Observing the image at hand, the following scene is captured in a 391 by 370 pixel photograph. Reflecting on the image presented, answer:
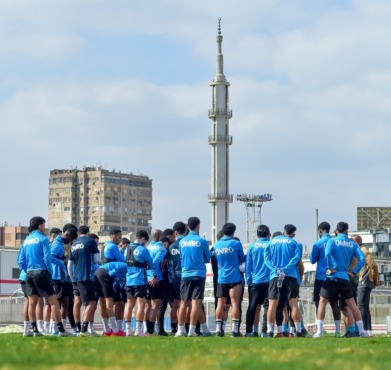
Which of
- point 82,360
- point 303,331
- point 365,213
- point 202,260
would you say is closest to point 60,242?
point 202,260

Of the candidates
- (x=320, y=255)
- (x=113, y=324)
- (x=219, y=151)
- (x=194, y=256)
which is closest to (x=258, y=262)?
(x=320, y=255)

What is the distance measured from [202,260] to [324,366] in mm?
12212

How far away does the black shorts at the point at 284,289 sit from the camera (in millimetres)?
23750

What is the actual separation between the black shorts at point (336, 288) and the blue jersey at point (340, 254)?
3.9 inches

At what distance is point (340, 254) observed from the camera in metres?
23.7

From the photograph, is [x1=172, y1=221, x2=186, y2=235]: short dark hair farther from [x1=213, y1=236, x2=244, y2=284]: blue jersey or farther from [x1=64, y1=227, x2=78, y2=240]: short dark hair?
[x1=64, y1=227, x2=78, y2=240]: short dark hair

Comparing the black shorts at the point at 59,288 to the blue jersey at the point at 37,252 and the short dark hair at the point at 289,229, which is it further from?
the short dark hair at the point at 289,229

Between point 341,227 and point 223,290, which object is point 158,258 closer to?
point 223,290

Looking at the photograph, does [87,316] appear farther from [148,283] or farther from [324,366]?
[324,366]

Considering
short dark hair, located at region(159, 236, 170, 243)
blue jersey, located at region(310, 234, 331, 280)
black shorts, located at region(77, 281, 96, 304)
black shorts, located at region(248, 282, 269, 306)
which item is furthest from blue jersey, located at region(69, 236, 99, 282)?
blue jersey, located at region(310, 234, 331, 280)

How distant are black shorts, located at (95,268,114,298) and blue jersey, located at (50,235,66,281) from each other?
0.81 metres

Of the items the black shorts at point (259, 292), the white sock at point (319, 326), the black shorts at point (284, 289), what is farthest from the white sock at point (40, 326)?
the white sock at point (319, 326)

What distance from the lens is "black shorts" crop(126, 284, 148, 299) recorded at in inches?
992

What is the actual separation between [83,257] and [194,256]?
2353 mm
